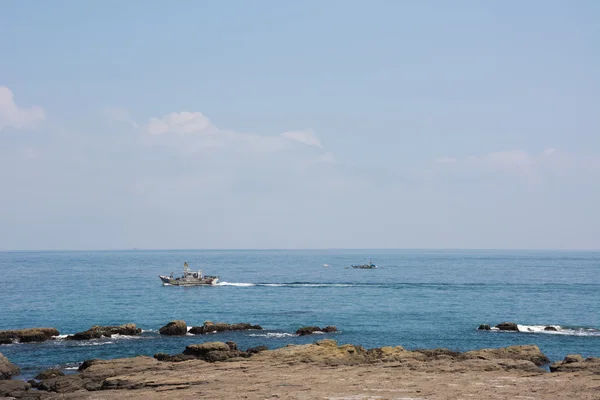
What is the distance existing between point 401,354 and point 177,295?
6892 centimetres

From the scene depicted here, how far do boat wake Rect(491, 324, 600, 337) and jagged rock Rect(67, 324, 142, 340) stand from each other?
3874cm

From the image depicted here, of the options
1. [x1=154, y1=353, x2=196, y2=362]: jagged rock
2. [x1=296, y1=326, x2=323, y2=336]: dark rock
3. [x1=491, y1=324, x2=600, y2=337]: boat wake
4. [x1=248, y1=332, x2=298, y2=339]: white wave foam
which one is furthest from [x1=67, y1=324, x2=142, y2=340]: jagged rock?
[x1=491, y1=324, x2=600, y2=337]: boat wake

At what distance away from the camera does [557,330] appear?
6538 centimetres

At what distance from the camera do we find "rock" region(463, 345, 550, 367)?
4160 cm

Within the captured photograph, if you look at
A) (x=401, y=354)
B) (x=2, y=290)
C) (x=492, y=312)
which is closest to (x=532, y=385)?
(x=401, y=354)

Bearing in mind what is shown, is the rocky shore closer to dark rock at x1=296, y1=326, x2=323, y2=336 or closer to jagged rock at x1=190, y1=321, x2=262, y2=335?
dark rock at x1=296, y1=326, x2=323, y2=336

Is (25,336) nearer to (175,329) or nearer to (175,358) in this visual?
(175,329)

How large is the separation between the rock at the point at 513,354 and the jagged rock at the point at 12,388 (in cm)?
2874

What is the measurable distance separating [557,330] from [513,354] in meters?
26.4

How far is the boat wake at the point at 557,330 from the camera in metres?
63.2

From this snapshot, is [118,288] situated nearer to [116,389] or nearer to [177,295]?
[177,295]

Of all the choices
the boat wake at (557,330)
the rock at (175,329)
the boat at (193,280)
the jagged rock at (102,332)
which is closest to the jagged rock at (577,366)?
the boat wake at (557,330)

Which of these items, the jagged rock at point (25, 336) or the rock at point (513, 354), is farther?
the jagged rock at point (25, 336)

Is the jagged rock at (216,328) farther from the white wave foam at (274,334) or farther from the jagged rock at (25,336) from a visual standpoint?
the jagged rock at (25,336)
